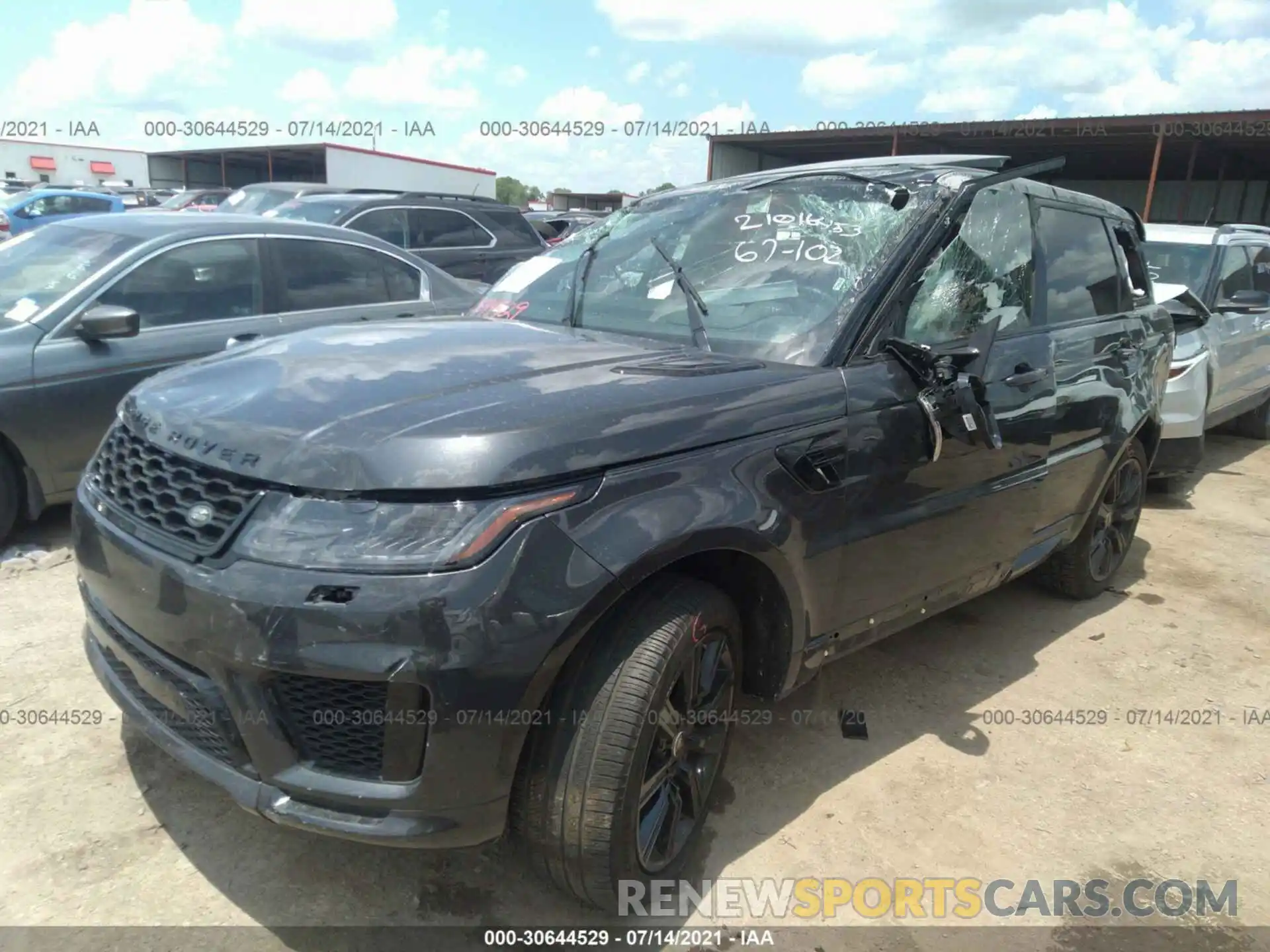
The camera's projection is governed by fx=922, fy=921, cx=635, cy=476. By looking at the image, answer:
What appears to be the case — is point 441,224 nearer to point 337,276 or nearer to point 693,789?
point 337,276

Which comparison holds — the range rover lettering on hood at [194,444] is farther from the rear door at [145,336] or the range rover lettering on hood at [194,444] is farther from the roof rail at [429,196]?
the roof rail at [429,196]

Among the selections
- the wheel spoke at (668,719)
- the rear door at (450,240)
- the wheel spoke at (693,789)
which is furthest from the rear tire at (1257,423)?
the wheel spoke at (668,719)

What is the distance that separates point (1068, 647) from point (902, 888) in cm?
205

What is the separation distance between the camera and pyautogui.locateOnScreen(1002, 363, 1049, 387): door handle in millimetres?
3320

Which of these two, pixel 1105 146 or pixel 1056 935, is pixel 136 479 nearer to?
pixel 1056 935

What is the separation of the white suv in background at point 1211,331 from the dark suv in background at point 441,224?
528 cm

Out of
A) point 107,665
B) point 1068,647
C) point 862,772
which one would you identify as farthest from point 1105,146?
point 107,665

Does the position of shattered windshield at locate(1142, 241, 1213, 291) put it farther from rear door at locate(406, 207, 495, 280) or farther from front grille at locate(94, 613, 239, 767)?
front grille at locate(94, 613, 239, 767)

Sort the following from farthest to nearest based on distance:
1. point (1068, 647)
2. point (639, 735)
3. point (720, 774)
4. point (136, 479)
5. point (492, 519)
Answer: point (1068, 647) → point (720, 774) → point (136, 479) → point (639, 735) → point (492, 519)

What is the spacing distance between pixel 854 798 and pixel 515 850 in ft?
3.59

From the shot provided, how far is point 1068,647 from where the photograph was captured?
164 inches

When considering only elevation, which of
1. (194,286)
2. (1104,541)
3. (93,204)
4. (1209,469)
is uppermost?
(194,286)

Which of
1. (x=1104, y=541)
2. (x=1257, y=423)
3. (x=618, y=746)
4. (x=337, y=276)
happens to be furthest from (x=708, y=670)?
(x=1257, y=423)

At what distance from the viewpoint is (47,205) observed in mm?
17562
